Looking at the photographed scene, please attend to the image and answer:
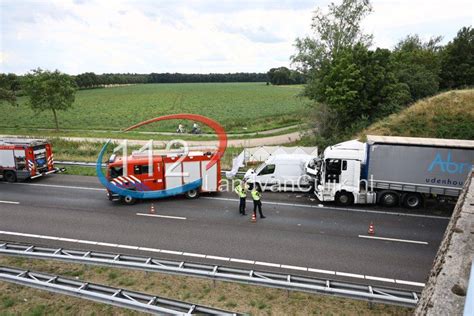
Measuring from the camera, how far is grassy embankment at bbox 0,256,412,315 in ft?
27.6

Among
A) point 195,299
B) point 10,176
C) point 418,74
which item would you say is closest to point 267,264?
point 195,299

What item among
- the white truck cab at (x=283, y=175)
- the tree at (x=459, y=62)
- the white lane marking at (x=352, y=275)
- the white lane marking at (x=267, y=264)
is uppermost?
the tree at (x=459, y=62)

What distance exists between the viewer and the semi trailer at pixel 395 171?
50.7 ft

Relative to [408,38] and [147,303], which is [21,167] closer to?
[147,303]

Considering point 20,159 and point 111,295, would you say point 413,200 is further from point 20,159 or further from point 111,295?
point 20,159

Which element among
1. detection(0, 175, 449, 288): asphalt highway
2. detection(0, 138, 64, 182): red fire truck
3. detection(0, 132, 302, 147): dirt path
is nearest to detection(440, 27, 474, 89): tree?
detection(0, 132, 302, 147): dirt path

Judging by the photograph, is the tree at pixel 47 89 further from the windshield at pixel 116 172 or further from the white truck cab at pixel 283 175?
the white truck cab at pixel 283 175

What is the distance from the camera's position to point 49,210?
16391 mm

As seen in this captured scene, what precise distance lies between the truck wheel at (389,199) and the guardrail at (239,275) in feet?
27.1

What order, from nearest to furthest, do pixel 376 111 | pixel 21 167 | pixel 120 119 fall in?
pixel 21 167 < pixel 376 111 < pixel 120 119

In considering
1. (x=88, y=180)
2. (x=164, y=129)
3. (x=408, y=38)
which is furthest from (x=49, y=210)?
(x=408, y=38)

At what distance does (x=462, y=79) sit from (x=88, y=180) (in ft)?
133

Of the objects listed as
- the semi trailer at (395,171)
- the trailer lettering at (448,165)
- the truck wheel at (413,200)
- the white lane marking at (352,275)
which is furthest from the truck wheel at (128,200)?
the trailer lettering at (448,165)

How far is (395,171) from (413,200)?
5.28ft
